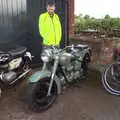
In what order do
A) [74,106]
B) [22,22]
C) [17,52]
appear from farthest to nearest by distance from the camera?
1. [22,22]
2. [17,52]
3. [74,106]

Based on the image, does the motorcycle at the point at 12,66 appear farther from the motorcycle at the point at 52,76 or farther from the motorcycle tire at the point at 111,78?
the motorcycle tire at the point at 111,78

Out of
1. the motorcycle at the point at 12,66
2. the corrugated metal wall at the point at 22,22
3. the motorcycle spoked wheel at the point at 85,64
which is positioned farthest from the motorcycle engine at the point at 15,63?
the motorcycle spoked wheel at the point at 85,64

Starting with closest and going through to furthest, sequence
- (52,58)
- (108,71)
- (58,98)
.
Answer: (52,58)
(58,98)
(108,71)

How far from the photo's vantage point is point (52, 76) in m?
4.67

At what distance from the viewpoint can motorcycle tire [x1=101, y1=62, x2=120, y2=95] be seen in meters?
5.42

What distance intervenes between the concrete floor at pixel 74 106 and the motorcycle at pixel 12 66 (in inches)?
13.5

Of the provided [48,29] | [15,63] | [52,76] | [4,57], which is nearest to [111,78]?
[52,76]

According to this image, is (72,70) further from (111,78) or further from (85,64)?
(111,78)

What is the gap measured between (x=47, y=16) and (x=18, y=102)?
1735 mm

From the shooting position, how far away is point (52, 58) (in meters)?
4.82

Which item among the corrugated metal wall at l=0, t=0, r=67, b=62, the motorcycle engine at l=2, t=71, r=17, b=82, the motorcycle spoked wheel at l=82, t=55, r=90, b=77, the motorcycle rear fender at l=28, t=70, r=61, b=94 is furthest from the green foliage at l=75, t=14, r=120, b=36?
the motorcycle engine at l=2, t=71, r=17, b=82

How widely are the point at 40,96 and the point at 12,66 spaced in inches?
36.6

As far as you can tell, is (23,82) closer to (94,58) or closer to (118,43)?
(94,58)

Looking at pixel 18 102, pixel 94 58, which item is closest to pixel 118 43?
pixel 94 58
